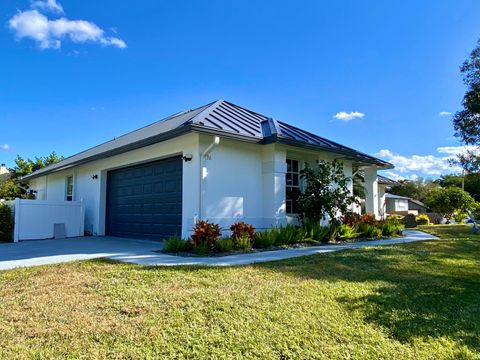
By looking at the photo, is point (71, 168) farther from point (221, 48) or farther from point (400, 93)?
point (400, 93)

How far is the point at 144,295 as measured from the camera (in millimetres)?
4508

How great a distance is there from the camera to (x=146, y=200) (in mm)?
12133

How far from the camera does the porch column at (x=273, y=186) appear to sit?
10.9m

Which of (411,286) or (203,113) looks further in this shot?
(203,113)

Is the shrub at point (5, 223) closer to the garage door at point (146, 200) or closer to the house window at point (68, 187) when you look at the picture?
the garage door at point (146, 200)

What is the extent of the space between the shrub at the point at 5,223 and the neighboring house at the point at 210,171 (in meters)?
3.00

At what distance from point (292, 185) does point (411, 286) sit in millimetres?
6851

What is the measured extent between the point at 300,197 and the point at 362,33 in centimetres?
663

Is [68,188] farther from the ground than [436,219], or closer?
farther from the ground

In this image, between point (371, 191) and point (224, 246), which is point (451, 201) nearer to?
point (371, 191)

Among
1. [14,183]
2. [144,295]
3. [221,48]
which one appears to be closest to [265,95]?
[221,48]

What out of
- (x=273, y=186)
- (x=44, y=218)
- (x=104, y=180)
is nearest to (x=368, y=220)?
(x=273, y=186)

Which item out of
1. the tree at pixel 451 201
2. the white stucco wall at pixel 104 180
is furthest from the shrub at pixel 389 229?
the tree at pixel 451 201

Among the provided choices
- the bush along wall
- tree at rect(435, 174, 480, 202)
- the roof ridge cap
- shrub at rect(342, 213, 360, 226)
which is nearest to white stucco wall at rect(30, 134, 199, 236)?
the roof ridge cap
